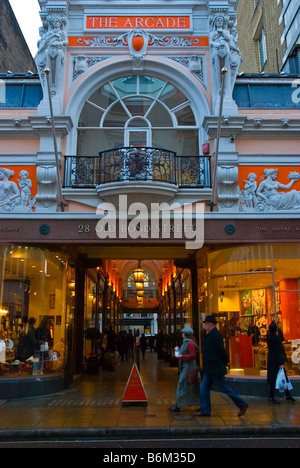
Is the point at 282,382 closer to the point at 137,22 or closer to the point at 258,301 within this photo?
the point at 258,301

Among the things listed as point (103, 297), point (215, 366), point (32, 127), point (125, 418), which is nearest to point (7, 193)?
point (32, 127)

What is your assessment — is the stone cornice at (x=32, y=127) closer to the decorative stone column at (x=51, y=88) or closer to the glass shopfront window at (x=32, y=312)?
the decorative stone column at (x=51, y=88)

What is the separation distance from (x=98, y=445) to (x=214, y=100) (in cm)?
968

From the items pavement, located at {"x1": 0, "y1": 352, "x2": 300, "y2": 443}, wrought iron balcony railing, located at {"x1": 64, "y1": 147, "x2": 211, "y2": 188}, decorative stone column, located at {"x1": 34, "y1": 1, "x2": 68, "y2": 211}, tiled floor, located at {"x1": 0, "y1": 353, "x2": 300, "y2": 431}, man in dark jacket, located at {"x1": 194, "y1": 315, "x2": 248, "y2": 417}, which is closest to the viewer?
pavement, located at {"x1": 0, "y1": 352, "x2": 300, "y2": 443}

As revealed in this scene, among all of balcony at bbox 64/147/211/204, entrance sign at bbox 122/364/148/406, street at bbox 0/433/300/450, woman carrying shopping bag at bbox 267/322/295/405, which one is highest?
balcony at bbox 64/147/211/204

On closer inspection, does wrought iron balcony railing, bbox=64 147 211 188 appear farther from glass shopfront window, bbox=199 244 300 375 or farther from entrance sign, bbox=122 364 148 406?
entrance sign, bbox=122 364 148 406

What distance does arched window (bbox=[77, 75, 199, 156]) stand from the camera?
1269cm

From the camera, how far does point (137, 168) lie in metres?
11.4

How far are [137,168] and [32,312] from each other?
16.1ft

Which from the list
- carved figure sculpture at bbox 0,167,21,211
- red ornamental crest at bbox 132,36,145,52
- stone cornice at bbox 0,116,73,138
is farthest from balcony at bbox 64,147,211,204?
red ornamental crest at bbox 132,36,145,52

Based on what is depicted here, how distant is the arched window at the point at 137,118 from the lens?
500 inches

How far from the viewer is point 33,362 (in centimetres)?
1106

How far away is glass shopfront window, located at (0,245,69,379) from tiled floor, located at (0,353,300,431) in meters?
1.00

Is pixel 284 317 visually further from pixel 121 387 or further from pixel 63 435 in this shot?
pixel 63 435
